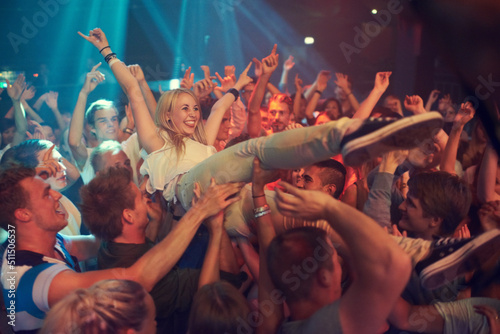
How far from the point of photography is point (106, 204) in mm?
1822

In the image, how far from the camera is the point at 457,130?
2709mm

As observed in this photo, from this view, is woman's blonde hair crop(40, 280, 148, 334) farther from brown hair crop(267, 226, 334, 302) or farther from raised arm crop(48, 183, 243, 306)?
brown hair crop(267, 226, 334, 302)

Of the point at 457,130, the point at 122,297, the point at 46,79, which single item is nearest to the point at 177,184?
the point at 122,297

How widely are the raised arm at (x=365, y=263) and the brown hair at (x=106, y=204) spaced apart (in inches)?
35.8

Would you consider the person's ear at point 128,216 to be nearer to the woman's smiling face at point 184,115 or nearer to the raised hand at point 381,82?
the woman's smiling face at point 184,115

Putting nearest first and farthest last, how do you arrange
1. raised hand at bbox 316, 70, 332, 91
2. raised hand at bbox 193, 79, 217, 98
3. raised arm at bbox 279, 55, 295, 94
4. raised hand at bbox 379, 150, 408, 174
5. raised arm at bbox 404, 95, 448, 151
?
raised hand at bbox 379, 150, 408, 174 < raised arm at bbox 404, 95, 448, 151 < raised hand at bbox 193, 79, 217, 98 < raised hand at bbox 316, 70, 332, 91 < raised arm at bbox 279, 55, 295, 94

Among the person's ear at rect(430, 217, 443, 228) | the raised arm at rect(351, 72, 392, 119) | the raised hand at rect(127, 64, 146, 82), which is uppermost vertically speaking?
the raised hand at rect(127, 64, 146, 82)

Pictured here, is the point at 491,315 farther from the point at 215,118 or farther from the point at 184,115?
the point at 215,118

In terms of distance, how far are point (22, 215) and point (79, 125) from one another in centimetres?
185

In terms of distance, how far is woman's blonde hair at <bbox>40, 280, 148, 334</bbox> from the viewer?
1.20 metres

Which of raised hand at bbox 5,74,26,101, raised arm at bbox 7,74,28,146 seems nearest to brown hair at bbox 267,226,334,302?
raised arm at bbox 7,74,28,146

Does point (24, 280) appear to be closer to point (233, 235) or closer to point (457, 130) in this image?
point (233, 235)

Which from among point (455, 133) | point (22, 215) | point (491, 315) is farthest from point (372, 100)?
point (22, 215)

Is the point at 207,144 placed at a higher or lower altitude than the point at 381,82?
lower
